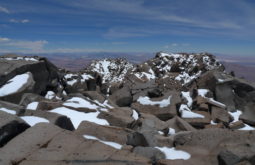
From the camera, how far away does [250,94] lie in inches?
952

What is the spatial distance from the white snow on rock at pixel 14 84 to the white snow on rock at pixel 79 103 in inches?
198

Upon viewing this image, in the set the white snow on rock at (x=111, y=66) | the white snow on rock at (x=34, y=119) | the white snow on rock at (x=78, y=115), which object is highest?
the white snow on rock at (x=34, y=119)

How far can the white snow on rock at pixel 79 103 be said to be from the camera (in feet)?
53.4

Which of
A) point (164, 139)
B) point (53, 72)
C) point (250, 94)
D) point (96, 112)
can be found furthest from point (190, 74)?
point (164, 139)

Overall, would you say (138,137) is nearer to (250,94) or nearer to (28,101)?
(28,101)

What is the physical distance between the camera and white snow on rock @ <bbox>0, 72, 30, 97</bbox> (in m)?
18.4

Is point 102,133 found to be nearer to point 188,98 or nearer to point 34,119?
point 34,119

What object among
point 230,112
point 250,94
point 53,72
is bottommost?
point 230,112

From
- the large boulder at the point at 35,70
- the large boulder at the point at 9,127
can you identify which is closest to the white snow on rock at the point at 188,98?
the large boulder at the point at 35,70

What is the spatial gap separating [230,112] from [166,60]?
20975mm

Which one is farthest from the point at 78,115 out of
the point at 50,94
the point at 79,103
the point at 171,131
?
the point at 50,94

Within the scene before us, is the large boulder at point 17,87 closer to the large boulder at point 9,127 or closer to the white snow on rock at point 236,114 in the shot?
the large boulder at point 9,127

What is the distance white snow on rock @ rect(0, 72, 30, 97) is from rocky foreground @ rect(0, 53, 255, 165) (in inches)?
3.0

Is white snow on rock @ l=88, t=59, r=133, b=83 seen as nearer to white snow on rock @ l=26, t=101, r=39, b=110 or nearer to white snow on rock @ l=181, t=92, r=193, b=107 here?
white snow on rock @ l=181, t=92, r=193, b=107
